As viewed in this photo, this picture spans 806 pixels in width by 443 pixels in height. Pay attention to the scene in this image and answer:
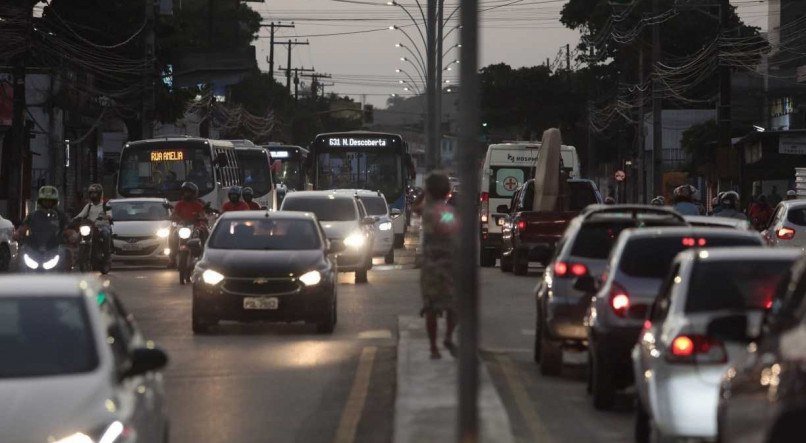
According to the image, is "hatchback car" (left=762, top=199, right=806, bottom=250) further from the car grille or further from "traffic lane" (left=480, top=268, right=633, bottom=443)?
the car grille

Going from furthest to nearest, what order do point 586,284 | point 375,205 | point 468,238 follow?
point 375,205 → point 586,284 → point 468,238

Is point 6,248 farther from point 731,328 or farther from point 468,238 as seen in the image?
point 731,328

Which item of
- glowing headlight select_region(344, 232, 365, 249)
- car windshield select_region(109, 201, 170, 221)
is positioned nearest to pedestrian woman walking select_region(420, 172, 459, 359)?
glowing headlight select_region(344, 232, 365, 249)

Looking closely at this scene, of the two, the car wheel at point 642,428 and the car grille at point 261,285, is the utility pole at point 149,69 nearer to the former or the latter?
the car grille at point 261,285

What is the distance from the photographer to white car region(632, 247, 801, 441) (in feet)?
32.5

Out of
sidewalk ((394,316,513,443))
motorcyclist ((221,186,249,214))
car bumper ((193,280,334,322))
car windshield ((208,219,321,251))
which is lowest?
sidewalk ((394,316,513,443))

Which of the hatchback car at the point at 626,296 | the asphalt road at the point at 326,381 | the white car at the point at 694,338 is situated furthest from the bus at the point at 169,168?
the white car at the point at 694,338

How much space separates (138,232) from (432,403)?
25.6 meters

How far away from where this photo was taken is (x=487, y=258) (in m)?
39.9

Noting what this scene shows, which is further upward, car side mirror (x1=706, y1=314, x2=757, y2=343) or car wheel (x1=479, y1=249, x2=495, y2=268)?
car side mirror (x1=706, y1=314, x2=757, y2=343)

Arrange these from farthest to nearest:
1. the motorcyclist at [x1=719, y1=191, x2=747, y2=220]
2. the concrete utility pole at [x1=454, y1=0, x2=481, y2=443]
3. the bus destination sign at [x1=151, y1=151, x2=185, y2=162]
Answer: the bus destination sign at [x1=151, y1=151, x2=185, y2=162]
the motorcyclist at [x1=719, y1=191, x2=747, y2=220]
the concrete utility pole at [x1=454, y1=0, x2=481, y2=443]

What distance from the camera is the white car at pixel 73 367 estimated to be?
7.74 meters

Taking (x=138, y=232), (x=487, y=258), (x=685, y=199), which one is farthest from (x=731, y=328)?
(x=487, y=258)

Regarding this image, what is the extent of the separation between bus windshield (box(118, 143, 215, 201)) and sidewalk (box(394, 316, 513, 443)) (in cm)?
2773
